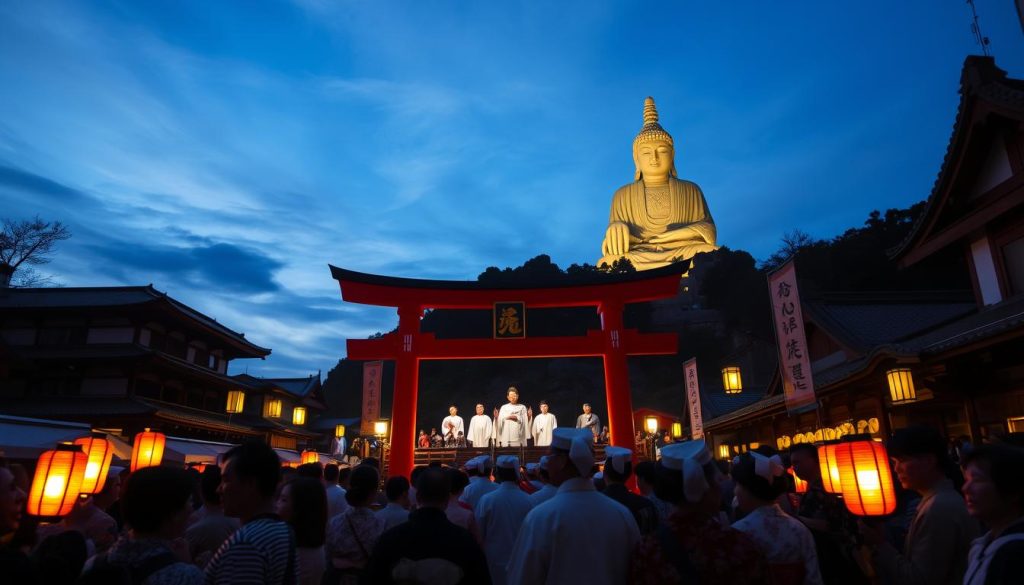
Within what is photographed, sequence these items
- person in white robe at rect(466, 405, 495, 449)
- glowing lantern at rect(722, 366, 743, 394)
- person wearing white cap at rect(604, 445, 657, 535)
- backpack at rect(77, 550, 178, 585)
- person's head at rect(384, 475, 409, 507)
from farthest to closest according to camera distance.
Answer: glowing lantern at rect(722, 366, 743, 394) → person in white robe at rect(466, 405, 495, 449) → person's head at rect(384, 475, 409, 507) → person wearing white cap at rect(604, 445, 657, 535) → backpack at rect(77, 550, 178, 585)

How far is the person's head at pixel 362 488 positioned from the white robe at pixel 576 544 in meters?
1.62

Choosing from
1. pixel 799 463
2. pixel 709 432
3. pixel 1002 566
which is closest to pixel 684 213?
pixel 709 432

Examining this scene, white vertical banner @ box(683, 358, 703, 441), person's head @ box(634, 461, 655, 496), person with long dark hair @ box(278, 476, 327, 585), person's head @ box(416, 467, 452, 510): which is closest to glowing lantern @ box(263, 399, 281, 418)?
white vertical banner @ box(683, 358, 703, 441)

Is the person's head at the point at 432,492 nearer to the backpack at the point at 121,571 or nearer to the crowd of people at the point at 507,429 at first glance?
the backpack at the point at 121,571

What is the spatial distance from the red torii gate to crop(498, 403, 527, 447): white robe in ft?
5.61

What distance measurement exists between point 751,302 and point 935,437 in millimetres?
39280

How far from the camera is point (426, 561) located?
2.41 meters

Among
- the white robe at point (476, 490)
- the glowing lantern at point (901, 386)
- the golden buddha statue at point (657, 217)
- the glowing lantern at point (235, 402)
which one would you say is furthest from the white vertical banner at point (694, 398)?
the golden buddha statue at point (657, 217)

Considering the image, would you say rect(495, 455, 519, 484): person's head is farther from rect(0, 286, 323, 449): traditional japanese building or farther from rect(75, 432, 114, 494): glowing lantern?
rect(0, 286, 323, 449): traditional japanese building

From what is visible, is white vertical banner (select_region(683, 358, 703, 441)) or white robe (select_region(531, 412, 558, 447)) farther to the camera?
white vertical banner (select_region(683, 358, 703, 441))

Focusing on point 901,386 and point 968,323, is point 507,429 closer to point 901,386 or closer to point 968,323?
point 901,386

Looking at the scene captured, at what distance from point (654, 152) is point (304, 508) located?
4151 centimetres

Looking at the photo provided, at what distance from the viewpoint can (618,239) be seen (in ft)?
138

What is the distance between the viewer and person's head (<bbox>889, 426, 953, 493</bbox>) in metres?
2.90
